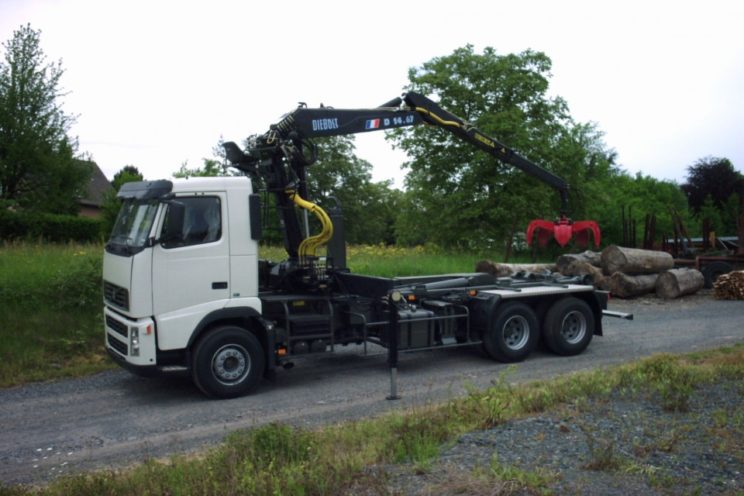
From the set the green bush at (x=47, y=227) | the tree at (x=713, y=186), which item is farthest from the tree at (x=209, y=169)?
the tree at (x=713, y=186)

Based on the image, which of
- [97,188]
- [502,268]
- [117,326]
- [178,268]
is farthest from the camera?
[97,188]

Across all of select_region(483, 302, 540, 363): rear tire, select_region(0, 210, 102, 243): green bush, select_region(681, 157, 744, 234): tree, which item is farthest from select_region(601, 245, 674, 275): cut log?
select_region(681, 157, 744, 234): tree

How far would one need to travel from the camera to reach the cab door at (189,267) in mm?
8805

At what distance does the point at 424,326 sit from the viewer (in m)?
10.8

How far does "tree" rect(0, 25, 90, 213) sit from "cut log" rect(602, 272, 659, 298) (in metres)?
19.2

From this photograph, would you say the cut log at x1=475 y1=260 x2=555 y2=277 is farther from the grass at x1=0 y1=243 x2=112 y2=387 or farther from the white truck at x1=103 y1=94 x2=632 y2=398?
the grass at x1=0 y1=243 x2=112 y2=387

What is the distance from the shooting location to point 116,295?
9328mm

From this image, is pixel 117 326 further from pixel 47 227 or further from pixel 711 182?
pixel 711 182

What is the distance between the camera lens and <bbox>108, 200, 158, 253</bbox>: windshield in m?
8.91

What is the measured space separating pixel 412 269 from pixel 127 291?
10.6m

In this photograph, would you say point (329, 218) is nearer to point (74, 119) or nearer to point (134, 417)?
point (134, 417)

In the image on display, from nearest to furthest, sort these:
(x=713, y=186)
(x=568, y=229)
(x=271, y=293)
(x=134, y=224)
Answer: (x=134, y=224) → (x=271, y=293) → (x=568, y=229) → (x=713, y=186)

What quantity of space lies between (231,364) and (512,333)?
185 inches

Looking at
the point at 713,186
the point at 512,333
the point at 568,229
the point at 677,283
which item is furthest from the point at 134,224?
the point at 713,186
